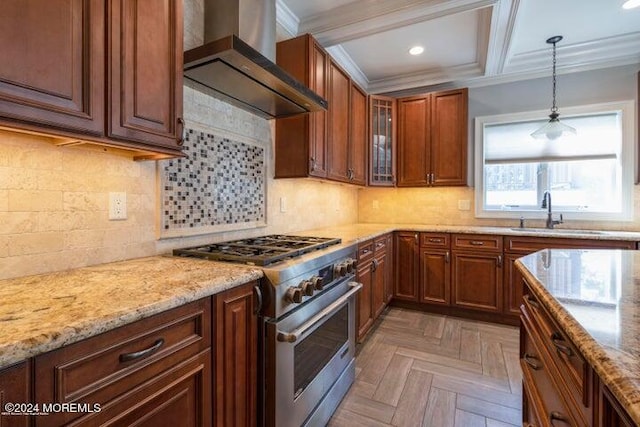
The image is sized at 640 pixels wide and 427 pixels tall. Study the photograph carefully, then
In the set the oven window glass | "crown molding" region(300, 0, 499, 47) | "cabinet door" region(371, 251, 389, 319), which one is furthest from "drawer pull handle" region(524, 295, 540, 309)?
"crown molding" region(300, 0, 499, 47)

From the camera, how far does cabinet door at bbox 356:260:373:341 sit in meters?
2.50

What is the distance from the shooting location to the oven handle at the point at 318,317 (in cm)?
135

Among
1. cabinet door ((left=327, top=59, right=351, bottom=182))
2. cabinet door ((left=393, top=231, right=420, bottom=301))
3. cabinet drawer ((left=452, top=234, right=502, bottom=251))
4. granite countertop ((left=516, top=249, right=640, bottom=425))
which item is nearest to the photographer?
granite countertop ((left=516, top=249, right=640, bottom=425))

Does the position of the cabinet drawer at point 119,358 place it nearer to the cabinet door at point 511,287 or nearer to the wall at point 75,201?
the wall at point 75,201

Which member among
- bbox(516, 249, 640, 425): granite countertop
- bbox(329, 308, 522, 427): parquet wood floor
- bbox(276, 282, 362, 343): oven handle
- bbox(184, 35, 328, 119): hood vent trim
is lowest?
bbox(329, 308, 522, 427): parquet wood floor

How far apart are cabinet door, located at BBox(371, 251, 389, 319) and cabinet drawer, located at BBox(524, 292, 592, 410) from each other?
5.62 feet

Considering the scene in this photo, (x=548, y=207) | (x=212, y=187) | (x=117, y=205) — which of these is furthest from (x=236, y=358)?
(x=548, y=207)

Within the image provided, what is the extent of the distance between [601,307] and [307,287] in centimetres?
104

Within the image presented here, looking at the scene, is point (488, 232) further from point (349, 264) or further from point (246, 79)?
point (246, 79)

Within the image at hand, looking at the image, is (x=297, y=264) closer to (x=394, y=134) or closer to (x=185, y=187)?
(x=185, y=187)

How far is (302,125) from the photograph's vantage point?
2439 millimetres

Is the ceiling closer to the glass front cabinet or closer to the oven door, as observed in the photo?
the glass front cabinet

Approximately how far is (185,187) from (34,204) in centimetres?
67

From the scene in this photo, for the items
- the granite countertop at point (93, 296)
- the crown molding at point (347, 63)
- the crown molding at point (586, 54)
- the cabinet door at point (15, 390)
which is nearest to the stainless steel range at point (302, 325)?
the granite countertop at point (93, 296)
